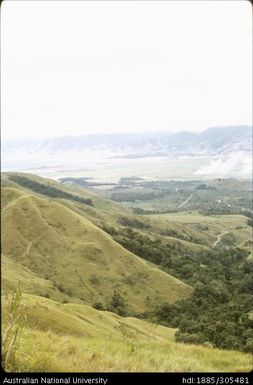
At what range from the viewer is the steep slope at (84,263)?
5094 cm

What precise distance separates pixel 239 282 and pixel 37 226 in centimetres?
2980

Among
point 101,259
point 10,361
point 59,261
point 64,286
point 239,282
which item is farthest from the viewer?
point 239,282

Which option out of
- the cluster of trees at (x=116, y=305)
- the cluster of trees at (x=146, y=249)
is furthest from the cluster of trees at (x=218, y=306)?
the cluster of trees at (x=116, y=305)

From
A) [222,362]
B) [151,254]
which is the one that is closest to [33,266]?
[151,254]

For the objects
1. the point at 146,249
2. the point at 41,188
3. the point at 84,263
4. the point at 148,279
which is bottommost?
the point at 148,279

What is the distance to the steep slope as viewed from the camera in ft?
→ 167

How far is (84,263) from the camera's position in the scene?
56.8 m

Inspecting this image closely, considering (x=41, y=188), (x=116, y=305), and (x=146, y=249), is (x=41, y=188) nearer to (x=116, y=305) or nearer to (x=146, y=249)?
(x=146, y=249)

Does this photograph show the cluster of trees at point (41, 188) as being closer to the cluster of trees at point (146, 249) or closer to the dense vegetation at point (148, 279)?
the dense vegetation at point (148, 279)

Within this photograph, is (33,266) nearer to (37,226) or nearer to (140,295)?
(37,226)

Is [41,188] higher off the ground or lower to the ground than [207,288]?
higher

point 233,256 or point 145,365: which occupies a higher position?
point 145,365

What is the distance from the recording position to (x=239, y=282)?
226 ft

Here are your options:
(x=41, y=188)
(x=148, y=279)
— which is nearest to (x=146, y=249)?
(x=148, y=279)
